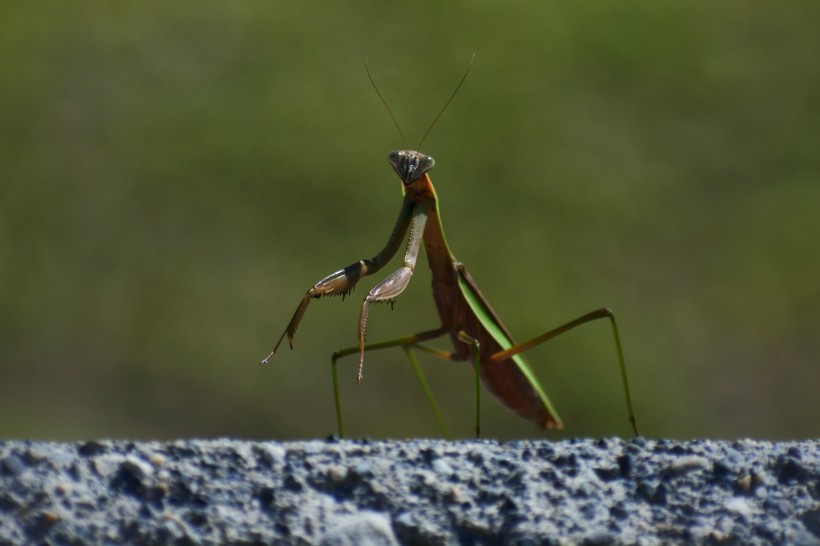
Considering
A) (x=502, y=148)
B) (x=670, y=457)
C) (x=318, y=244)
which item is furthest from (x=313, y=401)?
(x=670, y=457)

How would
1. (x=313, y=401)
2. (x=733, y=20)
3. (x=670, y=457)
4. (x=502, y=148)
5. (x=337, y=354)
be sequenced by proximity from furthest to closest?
1. (x=733, y=20)
2. (x=502, y=148)
3. (x=313, y=401)
4. (x=337, y=354)
5. (x=670, y=457)

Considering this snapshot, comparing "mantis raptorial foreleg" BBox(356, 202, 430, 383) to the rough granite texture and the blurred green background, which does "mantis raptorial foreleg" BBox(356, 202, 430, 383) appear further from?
the blurred green background

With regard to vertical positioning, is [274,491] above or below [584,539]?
above

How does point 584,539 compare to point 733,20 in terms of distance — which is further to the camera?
point 733,20

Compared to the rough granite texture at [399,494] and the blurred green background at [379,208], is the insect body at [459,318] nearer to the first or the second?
the rough granite texture at [399,494]

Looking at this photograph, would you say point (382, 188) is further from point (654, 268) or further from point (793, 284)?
point (793, 284)

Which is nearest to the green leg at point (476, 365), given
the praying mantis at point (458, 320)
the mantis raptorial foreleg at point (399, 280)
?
the praying mantis at point (458, 320)
